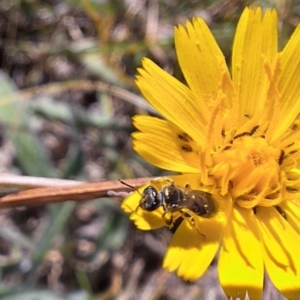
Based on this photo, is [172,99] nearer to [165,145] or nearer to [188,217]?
[165,145]

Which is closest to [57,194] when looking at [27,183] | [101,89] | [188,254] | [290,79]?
[27,183]

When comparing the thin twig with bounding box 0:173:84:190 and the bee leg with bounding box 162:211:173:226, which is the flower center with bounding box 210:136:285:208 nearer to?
the bee leg with bounding box 162:211:173:226

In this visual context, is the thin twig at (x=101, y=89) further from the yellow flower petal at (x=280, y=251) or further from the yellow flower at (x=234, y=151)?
the yellow flower petal at (x=280, y=251)

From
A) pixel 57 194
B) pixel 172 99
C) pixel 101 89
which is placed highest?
pixel 172 99

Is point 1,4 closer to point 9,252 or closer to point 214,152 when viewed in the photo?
point 9,252

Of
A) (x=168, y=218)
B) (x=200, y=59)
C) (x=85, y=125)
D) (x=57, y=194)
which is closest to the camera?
(x=57, y=194)

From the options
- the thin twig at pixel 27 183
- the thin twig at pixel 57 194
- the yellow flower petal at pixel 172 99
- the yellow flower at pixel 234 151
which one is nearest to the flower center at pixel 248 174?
the yellow flower at pixel 234 151

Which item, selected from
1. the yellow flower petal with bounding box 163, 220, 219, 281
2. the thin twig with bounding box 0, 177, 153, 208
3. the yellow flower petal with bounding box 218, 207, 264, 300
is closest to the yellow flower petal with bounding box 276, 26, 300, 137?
the yellow flower petal with bounding box 218, 207, 264, 300

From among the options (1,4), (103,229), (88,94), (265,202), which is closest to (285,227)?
(265,202)
